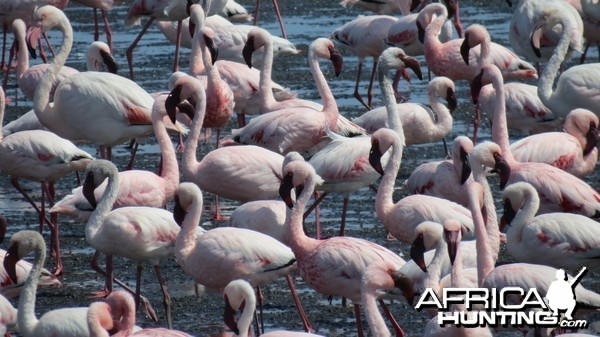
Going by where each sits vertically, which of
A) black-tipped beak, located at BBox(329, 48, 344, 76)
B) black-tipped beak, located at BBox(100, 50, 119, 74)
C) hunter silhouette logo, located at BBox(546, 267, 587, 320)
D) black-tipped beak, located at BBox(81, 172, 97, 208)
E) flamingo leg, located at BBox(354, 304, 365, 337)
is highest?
black-tipped beak, located at BBox(329, 48, 344, 76)

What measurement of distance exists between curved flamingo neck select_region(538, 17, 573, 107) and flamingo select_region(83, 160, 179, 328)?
380 cm

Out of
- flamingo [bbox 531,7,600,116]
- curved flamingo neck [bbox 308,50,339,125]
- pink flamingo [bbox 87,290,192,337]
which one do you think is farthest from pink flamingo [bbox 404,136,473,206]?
pink flamingo [bbox 87,290,192,337]

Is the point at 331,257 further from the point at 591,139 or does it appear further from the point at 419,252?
the point at 591,139

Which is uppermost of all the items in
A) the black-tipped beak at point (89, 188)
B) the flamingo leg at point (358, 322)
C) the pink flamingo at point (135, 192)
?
the black-tipped beak at point (89, 188)

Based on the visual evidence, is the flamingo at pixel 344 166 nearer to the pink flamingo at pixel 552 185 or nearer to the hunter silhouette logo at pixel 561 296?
the pink flamingo at pixel 552 185

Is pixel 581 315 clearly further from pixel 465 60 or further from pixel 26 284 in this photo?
pixel 465 60

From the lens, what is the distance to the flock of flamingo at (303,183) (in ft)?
21.6

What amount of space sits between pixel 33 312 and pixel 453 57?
20.1 feet

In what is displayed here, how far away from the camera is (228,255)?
6.96 metres

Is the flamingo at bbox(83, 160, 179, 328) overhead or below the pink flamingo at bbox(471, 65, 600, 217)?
below

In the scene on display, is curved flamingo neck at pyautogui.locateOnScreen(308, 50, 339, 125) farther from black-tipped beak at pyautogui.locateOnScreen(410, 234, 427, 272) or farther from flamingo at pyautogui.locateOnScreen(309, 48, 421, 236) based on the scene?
black-tipped beak at pyautogui.locateOnScreen(410, 234, 427, 272)

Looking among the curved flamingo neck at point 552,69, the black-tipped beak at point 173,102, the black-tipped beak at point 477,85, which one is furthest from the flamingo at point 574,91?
the black-tipped beak at point 173,102

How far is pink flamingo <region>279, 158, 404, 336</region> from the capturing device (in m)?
6.85

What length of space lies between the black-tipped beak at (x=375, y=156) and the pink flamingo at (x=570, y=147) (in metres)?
1.25
